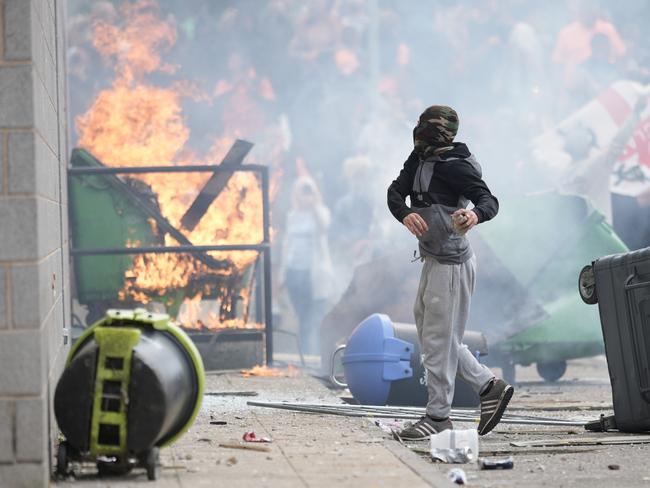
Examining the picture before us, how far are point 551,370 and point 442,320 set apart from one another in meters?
6.56

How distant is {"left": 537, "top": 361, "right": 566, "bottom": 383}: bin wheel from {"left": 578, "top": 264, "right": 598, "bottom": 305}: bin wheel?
543 cm

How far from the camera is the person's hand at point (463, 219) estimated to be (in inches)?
277

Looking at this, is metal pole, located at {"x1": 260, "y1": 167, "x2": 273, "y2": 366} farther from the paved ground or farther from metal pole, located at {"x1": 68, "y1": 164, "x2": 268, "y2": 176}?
the paved ground

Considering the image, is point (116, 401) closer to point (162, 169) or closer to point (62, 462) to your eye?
point (62, 462)

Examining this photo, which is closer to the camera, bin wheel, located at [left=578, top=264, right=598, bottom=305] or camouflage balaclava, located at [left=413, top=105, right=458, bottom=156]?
camouflage balaclava, located at [left=413, top=105, right=458, bottom=156]

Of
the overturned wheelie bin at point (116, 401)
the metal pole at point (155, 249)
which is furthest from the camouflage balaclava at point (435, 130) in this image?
the metal pole at point (155, 249)

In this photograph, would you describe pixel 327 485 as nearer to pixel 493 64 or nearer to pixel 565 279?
pixel 565 279

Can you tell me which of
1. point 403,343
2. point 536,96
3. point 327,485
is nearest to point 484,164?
point 536,96

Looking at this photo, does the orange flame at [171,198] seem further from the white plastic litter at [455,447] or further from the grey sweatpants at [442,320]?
the white plastic litter at [455,447]

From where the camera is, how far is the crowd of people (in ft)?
71.1

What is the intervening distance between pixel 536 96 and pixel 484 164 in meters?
4.21

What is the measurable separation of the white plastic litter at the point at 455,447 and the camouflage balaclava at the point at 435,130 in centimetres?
156

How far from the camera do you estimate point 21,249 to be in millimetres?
5418

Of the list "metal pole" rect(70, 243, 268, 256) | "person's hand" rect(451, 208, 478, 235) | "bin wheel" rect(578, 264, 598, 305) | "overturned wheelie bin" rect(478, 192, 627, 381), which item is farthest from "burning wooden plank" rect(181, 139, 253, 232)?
"person's hand" rect(451, 208, 478, 235)
